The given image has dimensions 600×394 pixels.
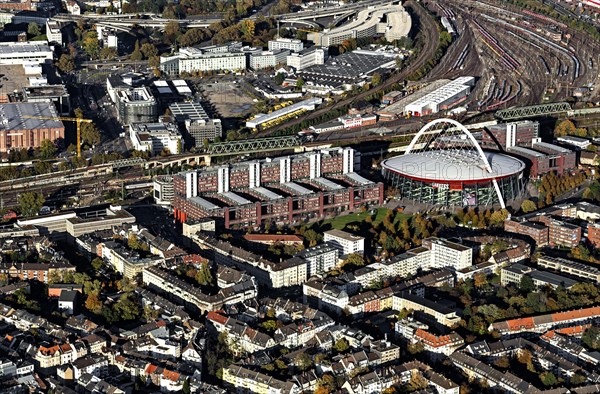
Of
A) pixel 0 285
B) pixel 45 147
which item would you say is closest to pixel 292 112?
pixel 45 147

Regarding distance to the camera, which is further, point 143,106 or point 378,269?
point 143,106

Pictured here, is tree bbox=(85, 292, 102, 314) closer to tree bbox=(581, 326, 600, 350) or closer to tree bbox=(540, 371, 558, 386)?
tree bbox=(540, 371, 558, 386)

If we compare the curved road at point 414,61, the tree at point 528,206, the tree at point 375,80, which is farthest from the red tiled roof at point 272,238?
the tree at point 375,80

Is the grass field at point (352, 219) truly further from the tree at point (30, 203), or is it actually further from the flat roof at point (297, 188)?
the tree at point (30, 203)

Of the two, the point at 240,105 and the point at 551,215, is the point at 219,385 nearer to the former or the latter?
the point at 551,215

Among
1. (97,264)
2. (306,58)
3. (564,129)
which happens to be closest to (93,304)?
(97,264)

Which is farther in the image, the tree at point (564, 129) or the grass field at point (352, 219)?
the tree at point (564, 129)
